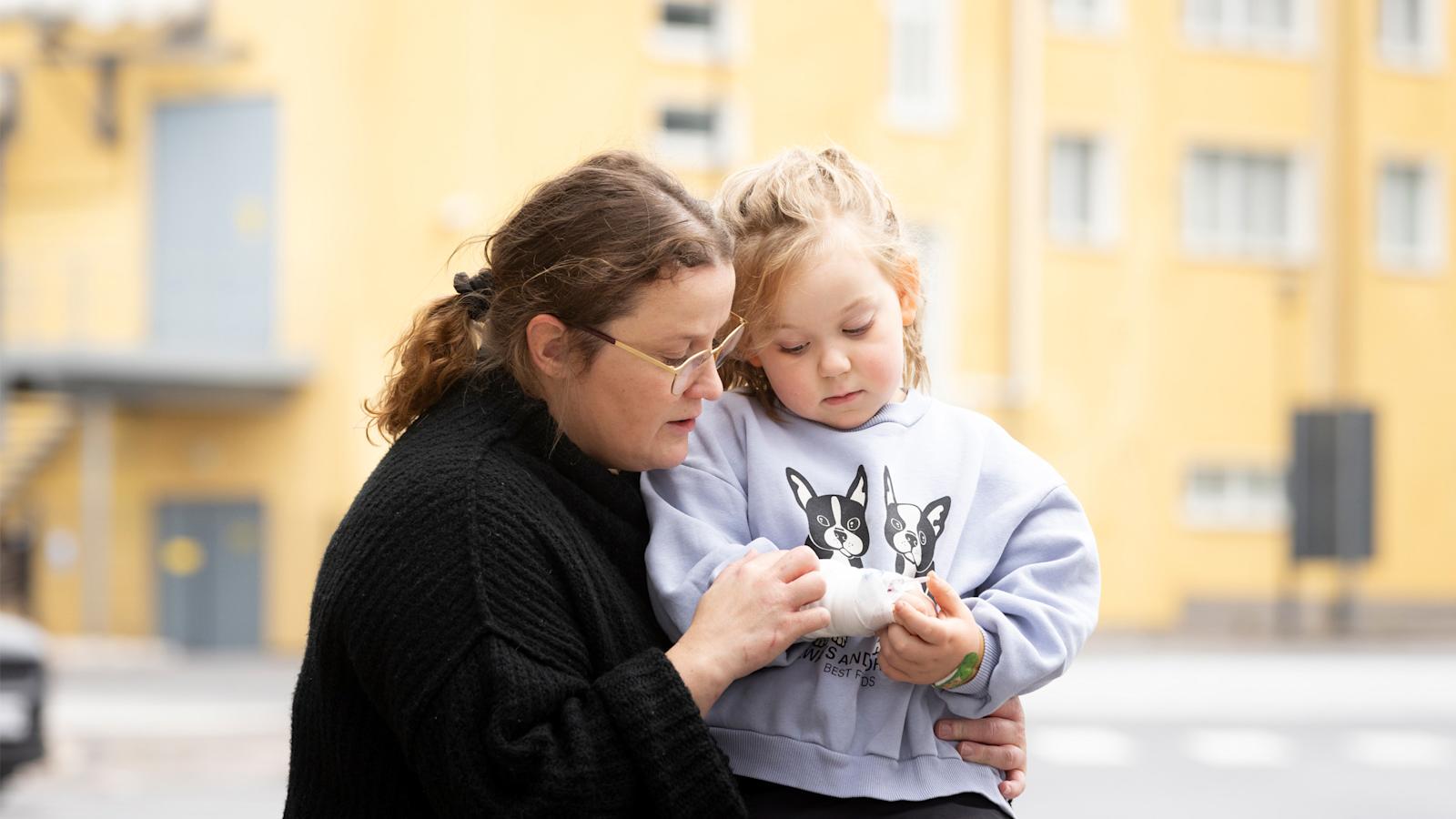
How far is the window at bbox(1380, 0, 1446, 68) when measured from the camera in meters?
31.8

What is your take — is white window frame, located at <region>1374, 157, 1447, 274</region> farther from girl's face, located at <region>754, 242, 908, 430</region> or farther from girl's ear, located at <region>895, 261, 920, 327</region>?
girl's face, located at <region>754, 242, 908, 430</region>

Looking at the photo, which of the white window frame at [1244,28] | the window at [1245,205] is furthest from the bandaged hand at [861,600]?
the white window frame at [1244,28]

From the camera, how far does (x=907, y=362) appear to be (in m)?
3.11

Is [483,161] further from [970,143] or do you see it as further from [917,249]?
[917,249]

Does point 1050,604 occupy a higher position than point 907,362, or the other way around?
point 907,362

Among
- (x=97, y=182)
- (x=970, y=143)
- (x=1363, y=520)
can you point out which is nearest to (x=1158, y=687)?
(x=1363, y=520)

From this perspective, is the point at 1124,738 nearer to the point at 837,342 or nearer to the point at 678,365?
the point at 837,342

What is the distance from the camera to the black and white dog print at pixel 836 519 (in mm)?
2768

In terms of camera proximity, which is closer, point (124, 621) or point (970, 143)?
point (124, 621)

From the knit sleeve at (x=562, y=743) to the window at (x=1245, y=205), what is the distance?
93.3 feet

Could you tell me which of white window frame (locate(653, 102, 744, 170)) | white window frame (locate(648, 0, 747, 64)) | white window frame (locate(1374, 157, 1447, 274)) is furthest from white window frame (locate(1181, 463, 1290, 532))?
white window frame (locate(648, 0, 747, 64))

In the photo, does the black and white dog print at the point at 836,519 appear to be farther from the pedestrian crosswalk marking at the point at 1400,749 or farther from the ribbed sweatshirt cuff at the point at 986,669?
the pedestrian crosswalk marking at the point at 1400,749

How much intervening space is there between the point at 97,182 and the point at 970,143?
1200 cm

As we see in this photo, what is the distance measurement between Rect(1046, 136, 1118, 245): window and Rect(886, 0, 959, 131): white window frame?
1.79 m
